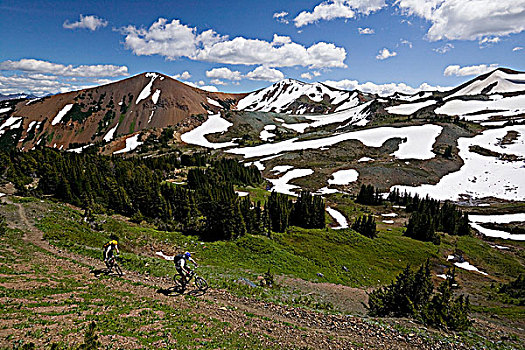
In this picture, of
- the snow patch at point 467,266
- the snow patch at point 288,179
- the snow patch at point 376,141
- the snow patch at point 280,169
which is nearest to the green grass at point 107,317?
the snow patch at point 467,266

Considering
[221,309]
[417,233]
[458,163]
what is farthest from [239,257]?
[458,163]

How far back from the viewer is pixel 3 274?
13938 mm

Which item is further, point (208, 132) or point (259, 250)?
point (208, 132)

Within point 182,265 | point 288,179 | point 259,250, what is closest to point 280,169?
point 288,179

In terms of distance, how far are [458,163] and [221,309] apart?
416 ft

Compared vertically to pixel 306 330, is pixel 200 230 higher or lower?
lower

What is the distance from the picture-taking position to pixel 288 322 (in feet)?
46.0

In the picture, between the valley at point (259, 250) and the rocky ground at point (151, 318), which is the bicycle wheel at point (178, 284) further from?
the valley at point (259, 250)

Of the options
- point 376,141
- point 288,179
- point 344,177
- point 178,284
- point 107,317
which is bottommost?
point 288,179

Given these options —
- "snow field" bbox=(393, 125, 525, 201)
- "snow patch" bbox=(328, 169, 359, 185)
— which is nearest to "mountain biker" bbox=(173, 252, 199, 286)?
"snow patch" bbox=(328, 169, 359, 185)

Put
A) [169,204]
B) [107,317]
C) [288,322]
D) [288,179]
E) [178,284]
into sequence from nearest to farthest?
1. [107,317]
2. [288,322]
3. [178,284]
4. [169,204]
5. [288,179]

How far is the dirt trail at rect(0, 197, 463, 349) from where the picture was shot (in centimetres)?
1261

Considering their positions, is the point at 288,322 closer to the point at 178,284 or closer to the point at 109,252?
the point at 178,284

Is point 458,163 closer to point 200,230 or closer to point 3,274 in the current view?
point 200,230
